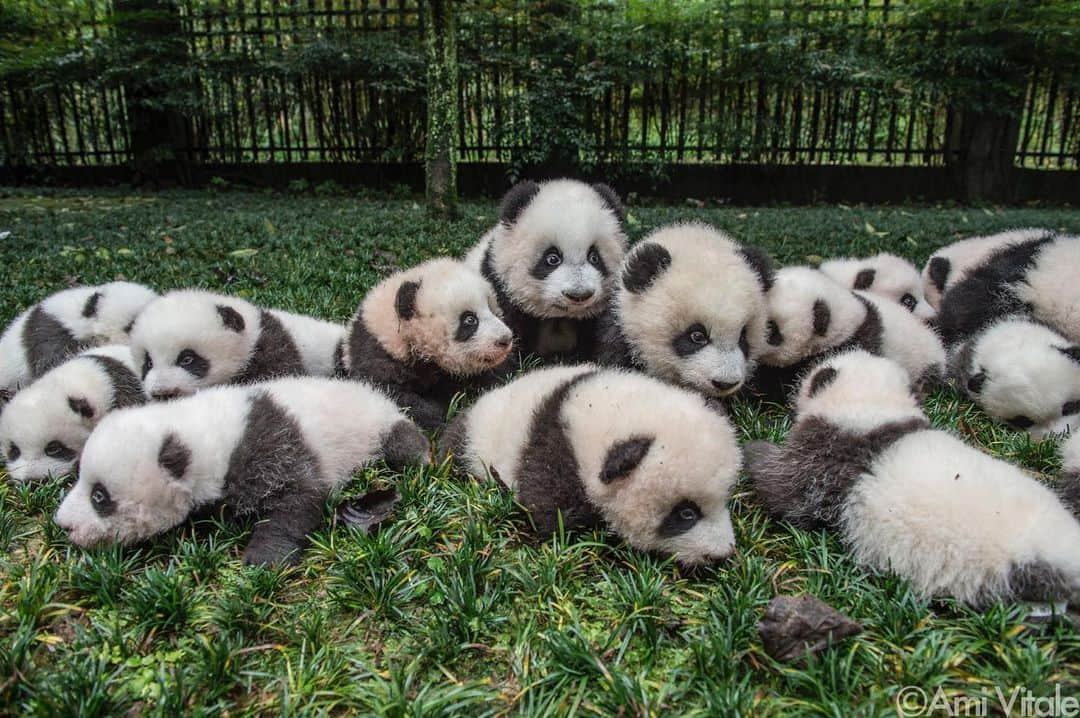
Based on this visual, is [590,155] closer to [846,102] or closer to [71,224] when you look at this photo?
[846,102]

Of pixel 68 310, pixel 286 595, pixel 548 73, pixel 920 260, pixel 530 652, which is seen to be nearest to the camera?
pixel 530 652

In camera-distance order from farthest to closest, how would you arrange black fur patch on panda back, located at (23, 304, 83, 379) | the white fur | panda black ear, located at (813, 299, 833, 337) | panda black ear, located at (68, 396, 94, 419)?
black fur patch on panda back, located at (23, 304, 83, 379) → panda black ear, located at (813, 299, 833, 337) → panda black ear, located at (68, 396, 94, 419) → the white fur

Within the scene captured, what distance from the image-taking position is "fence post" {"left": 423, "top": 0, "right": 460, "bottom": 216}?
10.1 m

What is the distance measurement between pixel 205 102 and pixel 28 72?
394cm

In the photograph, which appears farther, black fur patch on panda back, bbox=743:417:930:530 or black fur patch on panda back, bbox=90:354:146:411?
black fur patch on panda back, bbox=90:354:146:411

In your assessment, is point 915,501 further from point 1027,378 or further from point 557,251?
point 557,251

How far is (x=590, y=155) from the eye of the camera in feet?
51.6

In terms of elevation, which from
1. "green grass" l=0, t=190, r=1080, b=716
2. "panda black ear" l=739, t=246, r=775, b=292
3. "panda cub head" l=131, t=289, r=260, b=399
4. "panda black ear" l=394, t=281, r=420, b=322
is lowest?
"green grass" l=0, t=190, r=1080, b=716

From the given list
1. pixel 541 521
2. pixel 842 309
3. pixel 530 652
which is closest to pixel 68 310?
pixel 541 521

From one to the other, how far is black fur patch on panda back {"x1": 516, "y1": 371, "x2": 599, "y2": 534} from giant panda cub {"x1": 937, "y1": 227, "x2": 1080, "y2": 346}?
434cm

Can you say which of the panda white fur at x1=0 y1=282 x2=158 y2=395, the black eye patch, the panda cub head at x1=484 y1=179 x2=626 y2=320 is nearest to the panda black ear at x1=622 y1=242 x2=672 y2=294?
the panda cub head at x1=484 y1=179 x2=626 y2=320

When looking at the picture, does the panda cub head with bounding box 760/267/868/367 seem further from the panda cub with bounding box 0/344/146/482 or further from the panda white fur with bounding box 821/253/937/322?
the panda cub with bounding box 0/344/146/482

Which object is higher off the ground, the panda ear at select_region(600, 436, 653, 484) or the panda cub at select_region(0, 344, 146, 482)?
the panda ear at select_region(600, 436, 653, 484)

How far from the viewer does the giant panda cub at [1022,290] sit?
5672 millimetres
